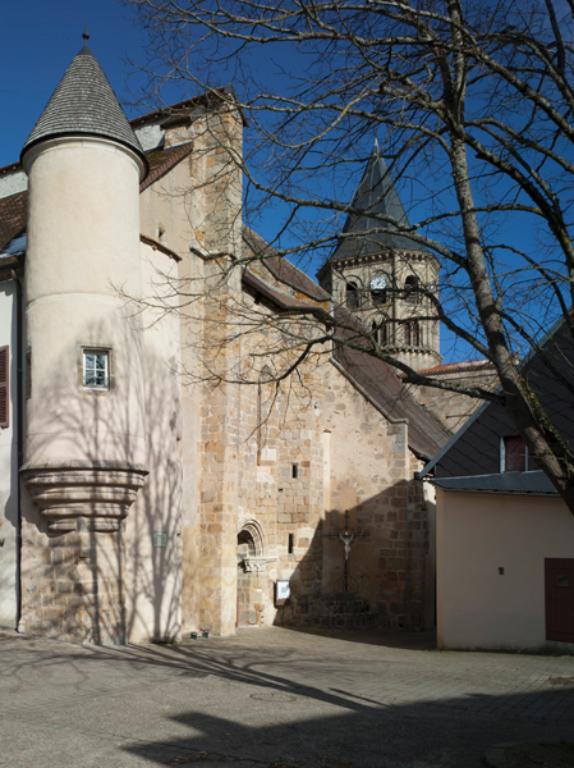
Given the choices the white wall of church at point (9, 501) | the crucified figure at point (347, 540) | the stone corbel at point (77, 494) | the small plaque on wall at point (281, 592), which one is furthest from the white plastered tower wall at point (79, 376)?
the crucified figure at point (347, 540)

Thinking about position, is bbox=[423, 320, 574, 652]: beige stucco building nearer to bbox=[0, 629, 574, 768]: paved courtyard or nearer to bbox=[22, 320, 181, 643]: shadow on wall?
bbox=[0, 629, 574, 768]: paved courtyard

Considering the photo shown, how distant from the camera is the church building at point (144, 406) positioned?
13828 millimetres

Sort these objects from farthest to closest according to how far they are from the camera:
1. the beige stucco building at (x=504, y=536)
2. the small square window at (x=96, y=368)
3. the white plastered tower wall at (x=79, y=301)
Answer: the beige stucco building at (x=504, y=536)
the small square window at (x=96, y=368)
the white plastered tower wall at (x=79, y=301)

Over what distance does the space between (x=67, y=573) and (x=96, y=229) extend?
562 centimetres

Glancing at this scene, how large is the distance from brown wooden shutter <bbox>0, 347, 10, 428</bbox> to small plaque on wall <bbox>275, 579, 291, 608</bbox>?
8594 mm

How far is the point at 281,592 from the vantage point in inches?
825

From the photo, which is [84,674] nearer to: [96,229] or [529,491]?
[96,229]

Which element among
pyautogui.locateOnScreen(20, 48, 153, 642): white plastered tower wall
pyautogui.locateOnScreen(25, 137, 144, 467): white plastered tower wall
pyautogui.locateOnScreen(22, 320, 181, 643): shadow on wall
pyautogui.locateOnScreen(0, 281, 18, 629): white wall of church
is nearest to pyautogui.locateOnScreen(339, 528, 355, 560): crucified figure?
pyautogui.locateOnScreen(22, 320, 181, 643): shadow on wall

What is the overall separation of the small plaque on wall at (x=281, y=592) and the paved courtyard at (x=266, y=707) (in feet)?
20.0

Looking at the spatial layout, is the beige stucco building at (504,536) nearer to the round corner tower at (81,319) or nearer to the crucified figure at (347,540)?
the round corner tower at (81,319)

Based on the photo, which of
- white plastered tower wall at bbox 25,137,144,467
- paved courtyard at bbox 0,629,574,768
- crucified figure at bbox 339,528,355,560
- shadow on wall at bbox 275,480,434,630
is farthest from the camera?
crucified figure at bbox 339,528,355,560

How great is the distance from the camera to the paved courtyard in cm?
688

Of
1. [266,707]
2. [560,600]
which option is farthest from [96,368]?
[560,600]

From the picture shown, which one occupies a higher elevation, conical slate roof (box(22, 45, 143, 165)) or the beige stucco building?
conical slate roof (box(22, 45, 143, 165))
